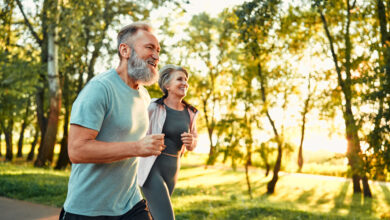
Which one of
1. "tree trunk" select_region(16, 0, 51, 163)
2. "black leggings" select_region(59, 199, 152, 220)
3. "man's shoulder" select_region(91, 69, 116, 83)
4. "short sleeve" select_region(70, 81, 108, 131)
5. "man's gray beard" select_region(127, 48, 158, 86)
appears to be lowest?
"black leggings" select_region(59, 199, 152, 220)

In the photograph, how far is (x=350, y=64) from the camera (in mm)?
7504

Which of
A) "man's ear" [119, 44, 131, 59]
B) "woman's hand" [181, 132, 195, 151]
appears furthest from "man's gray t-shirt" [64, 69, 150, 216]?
"woman's hand" [181, 132, 195, 151]

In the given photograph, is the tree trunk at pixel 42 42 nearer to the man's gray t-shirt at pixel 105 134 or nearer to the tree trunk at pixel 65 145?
the tree trunk at pixel 65 145

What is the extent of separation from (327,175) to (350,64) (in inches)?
804

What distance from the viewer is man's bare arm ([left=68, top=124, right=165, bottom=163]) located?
1893mm

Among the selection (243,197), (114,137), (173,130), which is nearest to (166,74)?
(173,130)

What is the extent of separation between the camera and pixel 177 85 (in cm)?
A: 423

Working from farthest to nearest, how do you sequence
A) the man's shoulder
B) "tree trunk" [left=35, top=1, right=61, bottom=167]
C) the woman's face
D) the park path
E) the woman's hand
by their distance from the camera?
"tree trunk" [left=35, top=1, right=61, bottom=167] → the park path → the woman's face → the woman's hand → the man's shoulder

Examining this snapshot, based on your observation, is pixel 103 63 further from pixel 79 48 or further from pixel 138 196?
pixel 138 196

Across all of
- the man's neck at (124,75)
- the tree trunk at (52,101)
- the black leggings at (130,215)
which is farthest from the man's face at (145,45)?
the tree trunk at (52,101)

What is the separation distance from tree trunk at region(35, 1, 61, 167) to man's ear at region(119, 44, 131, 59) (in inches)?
500

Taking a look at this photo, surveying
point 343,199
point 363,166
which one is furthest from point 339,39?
point 363,166

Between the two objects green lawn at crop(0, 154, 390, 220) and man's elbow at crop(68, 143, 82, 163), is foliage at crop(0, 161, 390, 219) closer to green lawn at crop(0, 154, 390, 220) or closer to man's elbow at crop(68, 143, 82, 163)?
green lawn at crop(0, 154, 390, 220)

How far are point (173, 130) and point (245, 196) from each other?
12.5m
